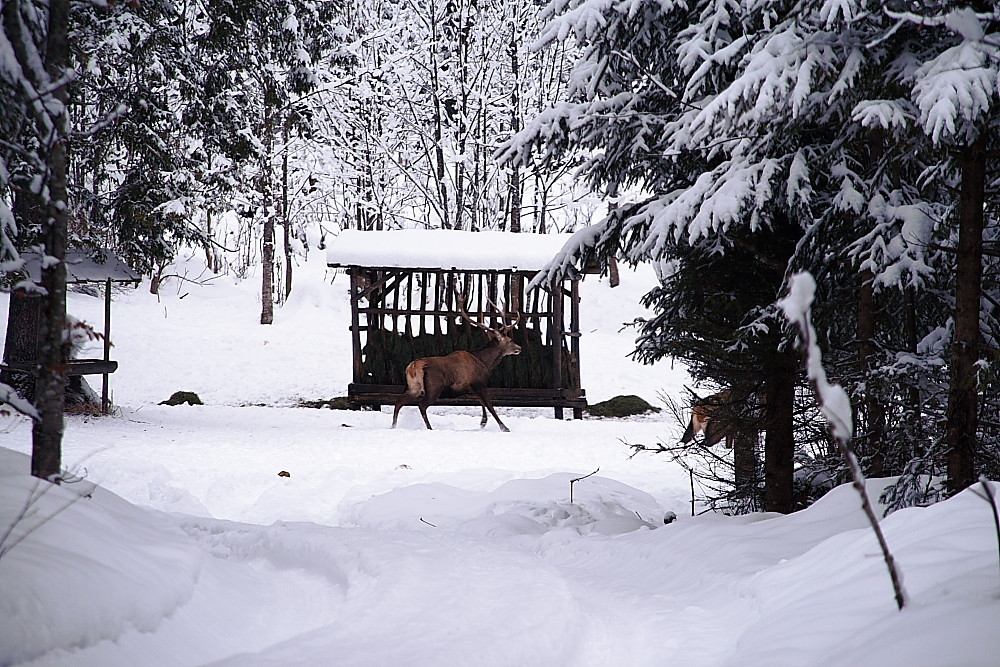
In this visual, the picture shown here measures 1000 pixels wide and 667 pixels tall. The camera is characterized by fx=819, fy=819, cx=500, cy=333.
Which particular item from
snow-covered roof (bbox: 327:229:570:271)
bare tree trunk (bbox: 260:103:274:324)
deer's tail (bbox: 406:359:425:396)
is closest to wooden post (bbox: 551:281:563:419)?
snow-covered roof (bbox: 327:229:570:271)

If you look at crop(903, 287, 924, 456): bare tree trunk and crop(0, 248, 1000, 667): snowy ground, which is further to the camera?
crop(903, 287, 924, 456): bare tree trunk

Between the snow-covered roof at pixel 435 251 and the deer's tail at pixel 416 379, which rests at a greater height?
the snow-covered roof at pixel 435 251

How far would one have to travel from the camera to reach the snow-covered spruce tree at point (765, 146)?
412 centimetres

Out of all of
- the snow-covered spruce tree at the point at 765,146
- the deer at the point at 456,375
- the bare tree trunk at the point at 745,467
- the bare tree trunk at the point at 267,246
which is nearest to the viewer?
the snow-covered spruce tree at the point at 765,146

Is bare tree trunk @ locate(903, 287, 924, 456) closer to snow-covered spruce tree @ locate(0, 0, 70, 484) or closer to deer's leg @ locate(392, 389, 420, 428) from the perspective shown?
snow-covered spruce tree @ locate(0, 0, 70, 484)

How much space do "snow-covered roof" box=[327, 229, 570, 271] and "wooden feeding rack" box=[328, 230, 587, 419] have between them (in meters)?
0.02

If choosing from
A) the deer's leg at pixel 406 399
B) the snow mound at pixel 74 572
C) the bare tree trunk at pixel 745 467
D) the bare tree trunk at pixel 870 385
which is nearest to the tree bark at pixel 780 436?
the bare tree trunk at pixel 745 467

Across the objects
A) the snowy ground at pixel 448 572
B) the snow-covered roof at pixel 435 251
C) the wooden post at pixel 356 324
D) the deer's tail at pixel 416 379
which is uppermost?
the snow-covered roof at pixel 435 251

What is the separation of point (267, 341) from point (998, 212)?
66.8ft

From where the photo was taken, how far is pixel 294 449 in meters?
9.56

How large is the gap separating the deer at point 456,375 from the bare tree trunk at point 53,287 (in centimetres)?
846

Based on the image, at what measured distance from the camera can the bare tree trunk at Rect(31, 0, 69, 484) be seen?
3803 mm

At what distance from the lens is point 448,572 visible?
13.0ft

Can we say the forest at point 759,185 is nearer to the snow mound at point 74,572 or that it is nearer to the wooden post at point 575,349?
the snow mound at point 74,572
